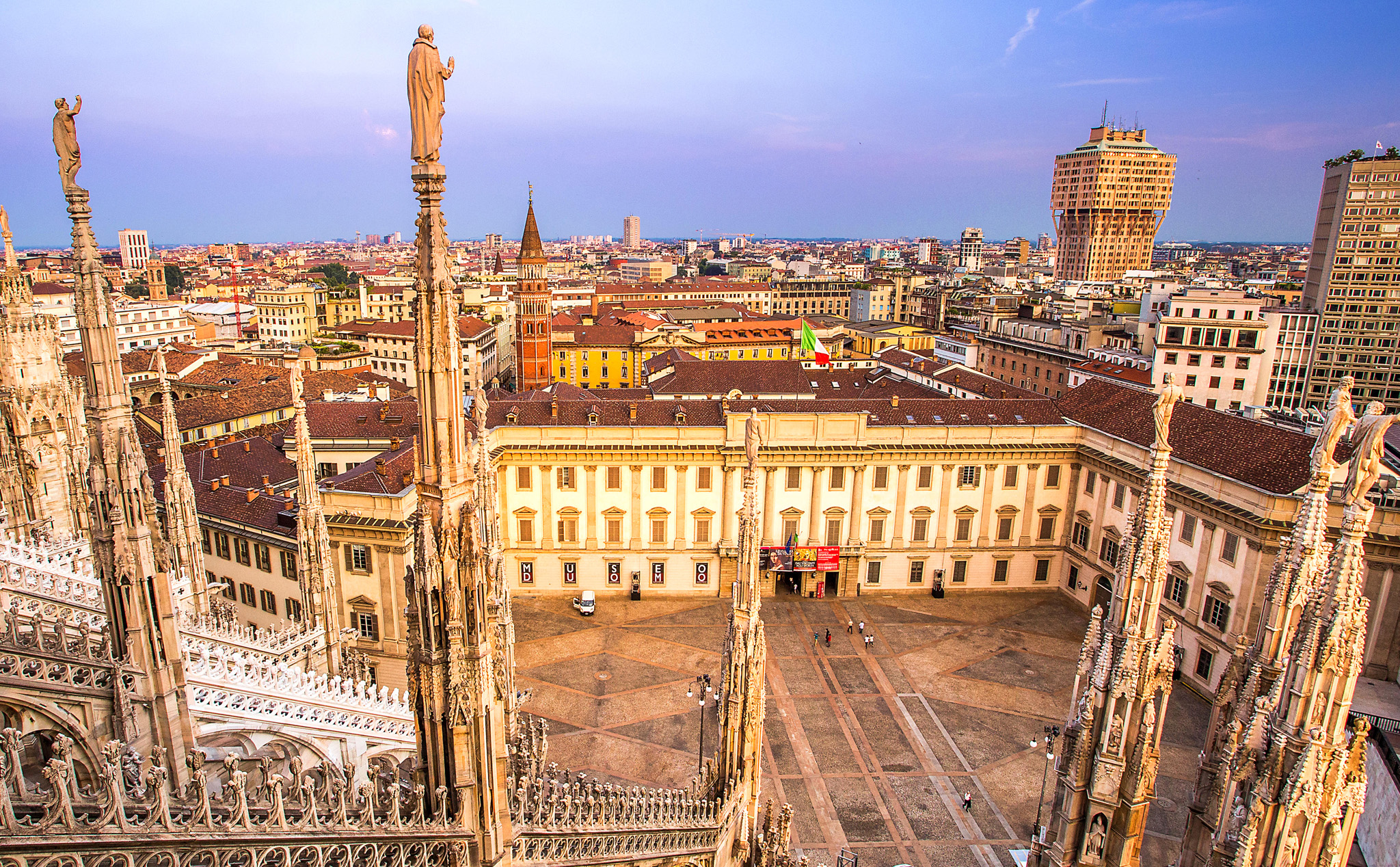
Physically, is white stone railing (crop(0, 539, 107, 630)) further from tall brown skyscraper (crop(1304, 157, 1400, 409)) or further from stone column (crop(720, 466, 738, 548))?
tall brown skyscraper (crop(1304, 157, 1400, 409))

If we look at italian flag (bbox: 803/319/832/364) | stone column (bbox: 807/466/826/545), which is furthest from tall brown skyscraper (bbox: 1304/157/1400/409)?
stone column (bbox: 807/466/826/545)

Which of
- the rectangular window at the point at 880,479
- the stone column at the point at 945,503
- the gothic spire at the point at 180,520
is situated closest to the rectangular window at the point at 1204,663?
the stone column at the point at 945,503

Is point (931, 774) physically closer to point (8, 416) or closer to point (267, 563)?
point (267, 563)

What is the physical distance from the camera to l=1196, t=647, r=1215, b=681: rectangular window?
124ft

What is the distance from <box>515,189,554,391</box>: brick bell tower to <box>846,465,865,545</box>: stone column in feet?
199

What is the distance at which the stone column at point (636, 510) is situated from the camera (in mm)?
47812

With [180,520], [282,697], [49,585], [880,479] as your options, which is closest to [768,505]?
[880,479]

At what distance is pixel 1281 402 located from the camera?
86.8 metres

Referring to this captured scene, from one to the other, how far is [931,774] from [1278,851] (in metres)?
25.3

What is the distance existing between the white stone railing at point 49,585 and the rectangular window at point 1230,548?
44.8 metres

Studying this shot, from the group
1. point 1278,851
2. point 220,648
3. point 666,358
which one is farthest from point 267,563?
point 666,358

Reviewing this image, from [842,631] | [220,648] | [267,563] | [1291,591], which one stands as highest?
[1291,591]

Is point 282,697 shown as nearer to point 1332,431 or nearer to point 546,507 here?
point 1332,431

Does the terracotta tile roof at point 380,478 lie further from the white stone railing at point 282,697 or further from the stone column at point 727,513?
the stone column at point 727,513
